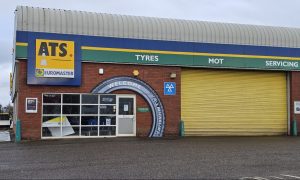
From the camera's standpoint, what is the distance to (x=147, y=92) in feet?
75.3

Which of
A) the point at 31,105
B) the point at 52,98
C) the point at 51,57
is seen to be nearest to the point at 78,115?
the point at 52,98

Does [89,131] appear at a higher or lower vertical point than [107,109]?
lower

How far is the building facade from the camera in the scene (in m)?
21.2

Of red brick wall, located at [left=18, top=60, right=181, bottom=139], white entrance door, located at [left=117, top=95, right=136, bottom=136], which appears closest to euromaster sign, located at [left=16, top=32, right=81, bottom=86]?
red brick wall, located at [left=18, top=60, right=181, bottom=139]

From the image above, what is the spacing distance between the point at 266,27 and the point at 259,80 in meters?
2.97

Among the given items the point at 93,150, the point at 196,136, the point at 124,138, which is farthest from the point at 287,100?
the point at 93,150

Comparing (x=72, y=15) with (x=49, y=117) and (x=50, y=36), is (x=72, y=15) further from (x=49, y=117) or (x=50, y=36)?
(x=49, y=117)

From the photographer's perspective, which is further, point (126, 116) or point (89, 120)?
point (126, 116)

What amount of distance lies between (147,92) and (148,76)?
80 centimetres

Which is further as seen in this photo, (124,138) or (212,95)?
(212,95)

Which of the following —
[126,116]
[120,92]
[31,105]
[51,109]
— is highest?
[120,92]

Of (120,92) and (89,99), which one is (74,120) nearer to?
(89,99)

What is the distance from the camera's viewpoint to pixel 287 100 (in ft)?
84.6

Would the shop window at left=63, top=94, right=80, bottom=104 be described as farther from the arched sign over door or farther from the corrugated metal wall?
the corrugated metal wall
